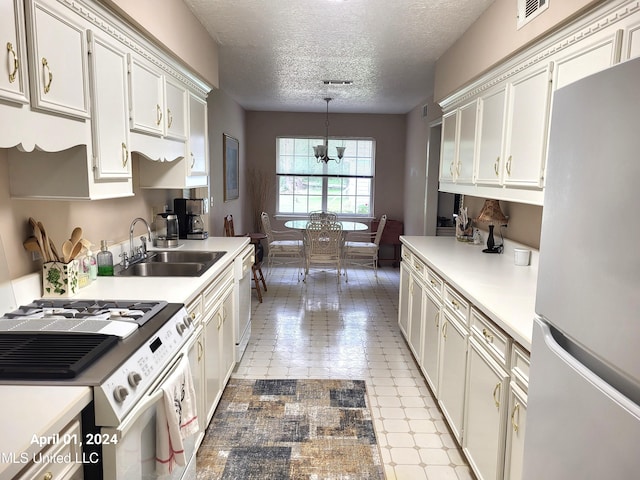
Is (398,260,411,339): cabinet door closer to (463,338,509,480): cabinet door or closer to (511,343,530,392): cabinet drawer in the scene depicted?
(463,338,509,480): cabinet door

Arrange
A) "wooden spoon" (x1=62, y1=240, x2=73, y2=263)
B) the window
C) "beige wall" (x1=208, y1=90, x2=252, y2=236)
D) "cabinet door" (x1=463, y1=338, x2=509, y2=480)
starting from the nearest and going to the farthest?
1. "cabinet door" (x1=463, y1=338, x2=509, y2=480)
2. "wooden spoon" (x1=62, y1=240, x2=73, y2=263)
3. "beige wall" (x1=208, y1=90, x2=252, y2=236)
4. the window

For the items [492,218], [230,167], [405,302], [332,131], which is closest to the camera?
[492,218]

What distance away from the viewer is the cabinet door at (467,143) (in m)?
3.19

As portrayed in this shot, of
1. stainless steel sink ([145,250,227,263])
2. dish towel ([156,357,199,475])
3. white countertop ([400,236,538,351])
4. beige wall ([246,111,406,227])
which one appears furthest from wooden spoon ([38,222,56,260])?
beige wall ([246,111,406,227])

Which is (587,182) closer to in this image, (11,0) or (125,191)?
(11,0)

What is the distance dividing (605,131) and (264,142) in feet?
23.1

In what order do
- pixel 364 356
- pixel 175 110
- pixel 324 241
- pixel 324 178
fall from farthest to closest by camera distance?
1. pixel 324 178
2. pixel 324 241
3. pixel 364 356
4. pixel 175 110

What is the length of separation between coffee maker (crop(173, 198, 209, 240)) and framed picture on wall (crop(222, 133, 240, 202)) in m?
2.14

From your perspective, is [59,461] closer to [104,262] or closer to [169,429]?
[169,429]

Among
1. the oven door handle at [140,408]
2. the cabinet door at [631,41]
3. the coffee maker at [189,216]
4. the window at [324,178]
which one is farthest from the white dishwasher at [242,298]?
the window at [324,178]

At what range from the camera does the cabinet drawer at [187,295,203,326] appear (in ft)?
6.83

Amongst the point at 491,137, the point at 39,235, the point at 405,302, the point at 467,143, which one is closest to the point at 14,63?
the point at 39,235

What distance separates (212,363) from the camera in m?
2.47

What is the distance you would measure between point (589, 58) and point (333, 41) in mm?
2129
